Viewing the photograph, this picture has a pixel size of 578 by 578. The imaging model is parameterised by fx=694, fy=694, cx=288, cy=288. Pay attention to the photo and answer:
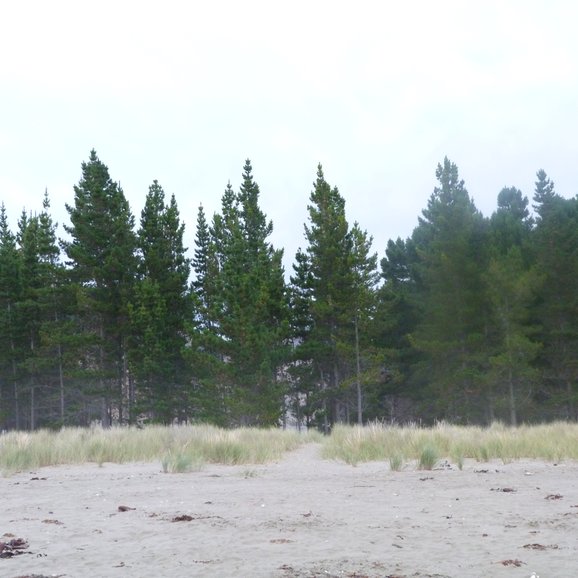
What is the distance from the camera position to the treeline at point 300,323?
1300 inches

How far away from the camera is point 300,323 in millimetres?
38125

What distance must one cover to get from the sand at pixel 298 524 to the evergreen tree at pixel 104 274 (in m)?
26.0

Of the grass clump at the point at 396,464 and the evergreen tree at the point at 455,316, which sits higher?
the evergreen tree at the point at 455,316

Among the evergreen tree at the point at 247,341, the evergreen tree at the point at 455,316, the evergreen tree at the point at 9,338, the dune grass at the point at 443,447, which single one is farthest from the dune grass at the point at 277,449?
the evergreen tree at the point at 9,338

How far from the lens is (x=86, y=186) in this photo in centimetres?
3922

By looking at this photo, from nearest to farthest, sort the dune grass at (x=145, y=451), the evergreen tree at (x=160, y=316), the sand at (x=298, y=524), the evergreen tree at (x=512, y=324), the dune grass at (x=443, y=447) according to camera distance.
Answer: the sand at (x=298, y=524) < the dune grass at (x=145, y=451) < the dune grass at (x=443, y=447) < the evergreen tree at (x=512, y=324) < the evergreen tree at (x=160, y=316)

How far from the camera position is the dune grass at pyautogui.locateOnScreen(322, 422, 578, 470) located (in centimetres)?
1319

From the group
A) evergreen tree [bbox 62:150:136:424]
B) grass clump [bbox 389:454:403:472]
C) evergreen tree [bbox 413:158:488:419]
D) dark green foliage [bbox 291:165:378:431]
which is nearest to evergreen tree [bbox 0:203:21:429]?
evergreen tree [bbox 62:150:136:424]

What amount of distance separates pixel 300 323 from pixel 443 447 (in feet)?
77.8

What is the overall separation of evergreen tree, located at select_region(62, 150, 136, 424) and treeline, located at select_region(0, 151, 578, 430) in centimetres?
11

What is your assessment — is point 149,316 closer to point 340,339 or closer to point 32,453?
point 340,339

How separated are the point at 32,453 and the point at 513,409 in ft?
80.3

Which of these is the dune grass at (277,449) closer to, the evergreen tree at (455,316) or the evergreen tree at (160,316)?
the evergreen tree at (455,316)

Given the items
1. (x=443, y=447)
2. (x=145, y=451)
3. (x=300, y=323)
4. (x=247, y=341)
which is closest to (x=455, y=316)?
(x=300, y=323)
